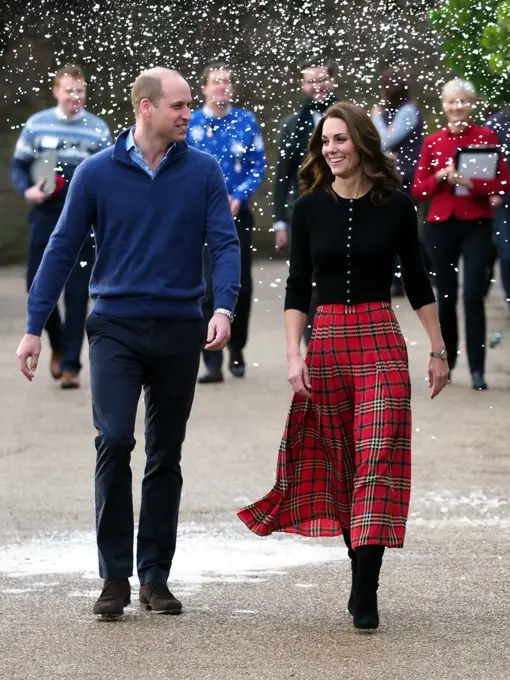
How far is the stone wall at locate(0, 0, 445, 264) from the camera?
47.6ft

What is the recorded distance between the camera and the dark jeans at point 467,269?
10133mm

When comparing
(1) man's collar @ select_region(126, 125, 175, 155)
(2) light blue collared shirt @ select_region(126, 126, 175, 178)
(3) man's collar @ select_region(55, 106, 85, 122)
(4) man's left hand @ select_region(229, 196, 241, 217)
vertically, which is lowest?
(4) man's left hand @ select_region(229, 196, 241, 217)

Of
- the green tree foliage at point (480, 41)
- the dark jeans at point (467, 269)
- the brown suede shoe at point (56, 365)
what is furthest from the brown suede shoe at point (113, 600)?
the brown suede shoe at point (56, 365)

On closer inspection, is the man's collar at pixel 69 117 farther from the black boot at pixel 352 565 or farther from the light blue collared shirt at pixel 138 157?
the black boot at pixel 352 565

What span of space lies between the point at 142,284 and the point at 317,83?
4763 millimetres

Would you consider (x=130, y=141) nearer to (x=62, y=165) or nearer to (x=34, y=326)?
(x=34, y=326)

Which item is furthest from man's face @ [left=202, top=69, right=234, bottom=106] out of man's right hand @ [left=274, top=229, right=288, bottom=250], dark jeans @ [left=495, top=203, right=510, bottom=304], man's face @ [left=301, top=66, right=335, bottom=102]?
dark jeans @ [left=495, top=203, right=510, bottom=304]

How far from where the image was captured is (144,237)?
18.6 ft

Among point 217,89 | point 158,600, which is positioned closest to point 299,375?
point 158,600

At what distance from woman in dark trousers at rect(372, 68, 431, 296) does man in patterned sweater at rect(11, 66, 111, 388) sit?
1.74m

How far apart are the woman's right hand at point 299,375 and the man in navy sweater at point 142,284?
22 cm

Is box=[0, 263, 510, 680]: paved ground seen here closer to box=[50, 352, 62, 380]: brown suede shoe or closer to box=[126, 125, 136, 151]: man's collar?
box=[50, 352, 62, 380]: brown suede shoe

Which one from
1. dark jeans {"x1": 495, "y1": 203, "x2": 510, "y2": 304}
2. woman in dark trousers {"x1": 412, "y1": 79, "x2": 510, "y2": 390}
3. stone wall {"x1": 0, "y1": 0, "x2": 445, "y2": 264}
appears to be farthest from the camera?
stone wall {"x1": 0, "y1": 0, "x2": 445, "y2": 264}

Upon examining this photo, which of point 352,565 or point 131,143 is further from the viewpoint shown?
point 131,143
